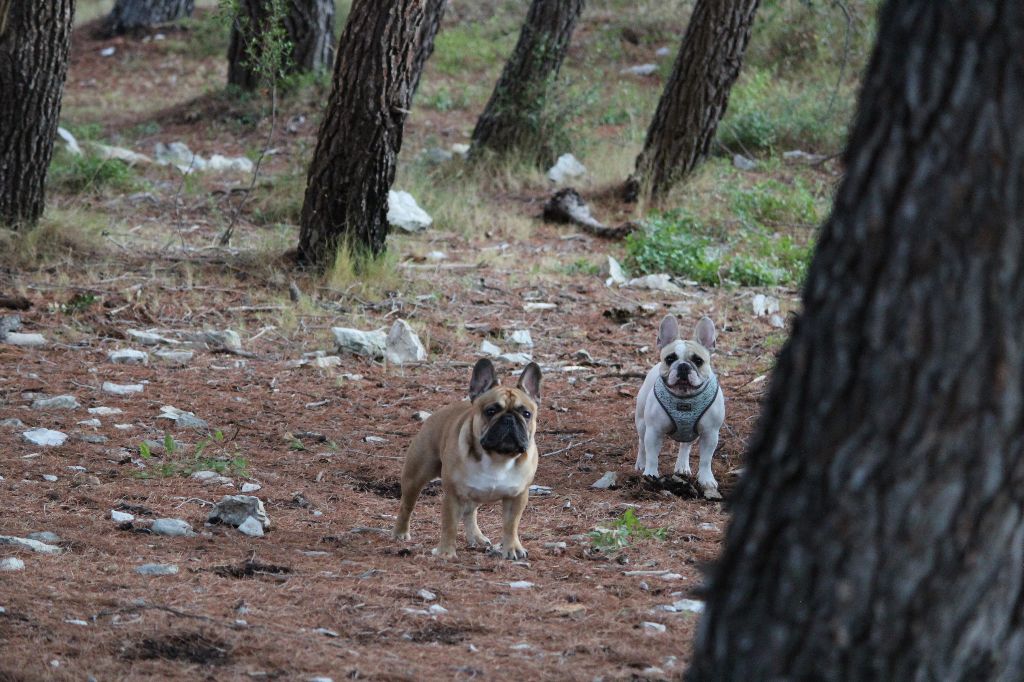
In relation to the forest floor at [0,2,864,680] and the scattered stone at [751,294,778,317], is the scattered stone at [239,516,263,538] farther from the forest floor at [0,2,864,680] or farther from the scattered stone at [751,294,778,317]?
the scattered stone at [751,294,778,317]

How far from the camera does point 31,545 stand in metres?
5.39

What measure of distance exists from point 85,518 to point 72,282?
5.34 meters

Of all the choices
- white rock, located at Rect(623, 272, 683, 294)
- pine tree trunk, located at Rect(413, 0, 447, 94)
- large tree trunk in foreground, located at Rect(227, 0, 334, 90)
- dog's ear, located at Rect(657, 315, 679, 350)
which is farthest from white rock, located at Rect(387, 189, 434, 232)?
dog's ear, located at Rect(657, 315, 679, 350)

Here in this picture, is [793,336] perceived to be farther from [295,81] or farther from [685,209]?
[295,81]

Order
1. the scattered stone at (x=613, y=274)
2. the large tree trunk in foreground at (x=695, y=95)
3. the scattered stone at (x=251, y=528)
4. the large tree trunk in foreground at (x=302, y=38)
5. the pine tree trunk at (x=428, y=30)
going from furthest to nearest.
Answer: the large tree trunk in foreground at (x=302, y=38) < the large tree trunk in foreground at (x=695, y=95) < the pine tree trunk at (x=428, y=30) < the scattered stone at (x=613, y=274) < the scattered stone at (x=251, y=528)

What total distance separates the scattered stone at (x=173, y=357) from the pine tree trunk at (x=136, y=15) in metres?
19.8

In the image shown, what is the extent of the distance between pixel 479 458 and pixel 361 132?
6.07 m

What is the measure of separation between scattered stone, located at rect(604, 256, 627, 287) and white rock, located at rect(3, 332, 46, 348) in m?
5.58

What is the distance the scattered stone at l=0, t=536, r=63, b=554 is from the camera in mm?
5352

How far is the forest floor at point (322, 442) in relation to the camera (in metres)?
4.50

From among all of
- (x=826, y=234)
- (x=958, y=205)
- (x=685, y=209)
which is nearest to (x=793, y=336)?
(x=826, y=234)

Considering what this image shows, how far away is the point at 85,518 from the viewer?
5980 millimetres

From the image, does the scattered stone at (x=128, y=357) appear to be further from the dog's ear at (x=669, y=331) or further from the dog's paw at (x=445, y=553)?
the dog's paw at (x=445, y=553)

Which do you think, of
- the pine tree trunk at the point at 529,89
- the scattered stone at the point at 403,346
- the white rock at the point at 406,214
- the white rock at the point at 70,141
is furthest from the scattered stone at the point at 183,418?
the pine tree trunk at the point at 529,89
